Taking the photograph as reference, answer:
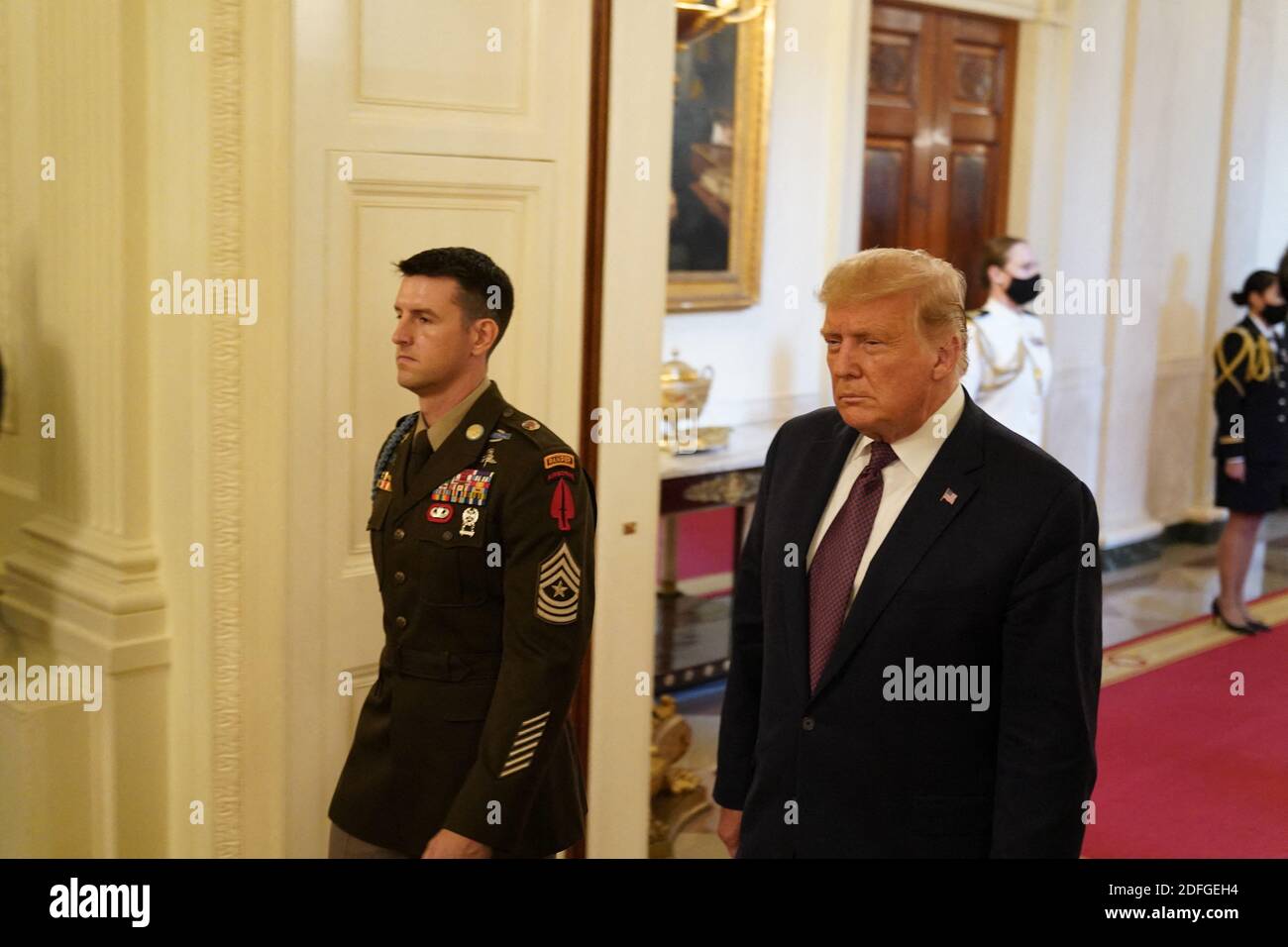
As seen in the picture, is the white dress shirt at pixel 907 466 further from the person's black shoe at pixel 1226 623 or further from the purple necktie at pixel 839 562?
the person's black shoe at pixel 1226 623

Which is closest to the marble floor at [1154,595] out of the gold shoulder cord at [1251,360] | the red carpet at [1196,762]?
the red carpet at [1196,762]

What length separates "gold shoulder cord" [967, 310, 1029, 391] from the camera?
570 cm

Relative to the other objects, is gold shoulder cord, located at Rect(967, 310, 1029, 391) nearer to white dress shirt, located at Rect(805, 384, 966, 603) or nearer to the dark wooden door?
the dark wooden door

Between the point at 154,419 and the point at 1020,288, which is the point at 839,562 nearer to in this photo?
the point at 154,419

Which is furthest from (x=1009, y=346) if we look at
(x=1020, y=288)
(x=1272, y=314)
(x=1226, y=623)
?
(x=1226, y=623)

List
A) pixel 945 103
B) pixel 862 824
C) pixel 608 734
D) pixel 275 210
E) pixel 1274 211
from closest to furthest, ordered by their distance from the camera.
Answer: pixel 862 824 < pixel 275 210 < pixel 608 734 < pixel 945 103 < pixel 1274 211

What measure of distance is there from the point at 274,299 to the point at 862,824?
1.50 m

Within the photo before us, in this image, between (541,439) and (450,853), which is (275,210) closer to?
(541,439)

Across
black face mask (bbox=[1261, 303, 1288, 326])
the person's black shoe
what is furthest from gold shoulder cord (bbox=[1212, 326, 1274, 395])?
the person's black shoe

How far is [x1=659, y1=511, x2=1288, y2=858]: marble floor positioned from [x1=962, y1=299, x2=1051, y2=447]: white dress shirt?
1.18 metres

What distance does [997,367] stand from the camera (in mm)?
5711

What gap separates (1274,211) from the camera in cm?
849

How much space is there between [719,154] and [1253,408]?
2.40 meters

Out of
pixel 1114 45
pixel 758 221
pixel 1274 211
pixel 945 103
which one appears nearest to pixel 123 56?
pixel 758 221
